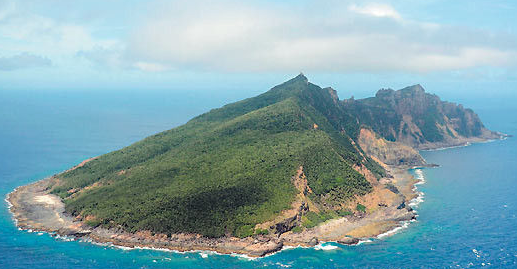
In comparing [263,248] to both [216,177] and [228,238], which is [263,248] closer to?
[228,238]

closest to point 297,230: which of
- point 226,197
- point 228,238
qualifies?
point 228,238

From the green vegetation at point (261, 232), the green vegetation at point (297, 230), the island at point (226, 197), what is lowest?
→ the green vegetation at point (297, 230)

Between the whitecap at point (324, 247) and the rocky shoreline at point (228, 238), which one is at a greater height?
the rocky shoreline at point (228, 238)

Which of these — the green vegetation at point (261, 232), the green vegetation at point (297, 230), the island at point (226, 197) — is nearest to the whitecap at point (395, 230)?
the island at point (226, 197)

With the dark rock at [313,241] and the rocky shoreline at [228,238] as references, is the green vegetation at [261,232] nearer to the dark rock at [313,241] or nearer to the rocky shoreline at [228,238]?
the rocky shoreline at [228,238]

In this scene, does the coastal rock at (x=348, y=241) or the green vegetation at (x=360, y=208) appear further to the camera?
the green vegetation at (x=360, y=208)

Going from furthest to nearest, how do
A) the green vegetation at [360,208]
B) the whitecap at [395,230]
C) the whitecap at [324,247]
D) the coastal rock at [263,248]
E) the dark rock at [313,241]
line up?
the green vegetation at [360,208], the whitecap at [395,230], the dark rock at [313,241], the whitecap at [324,247], the coastal rock at [263,248]
